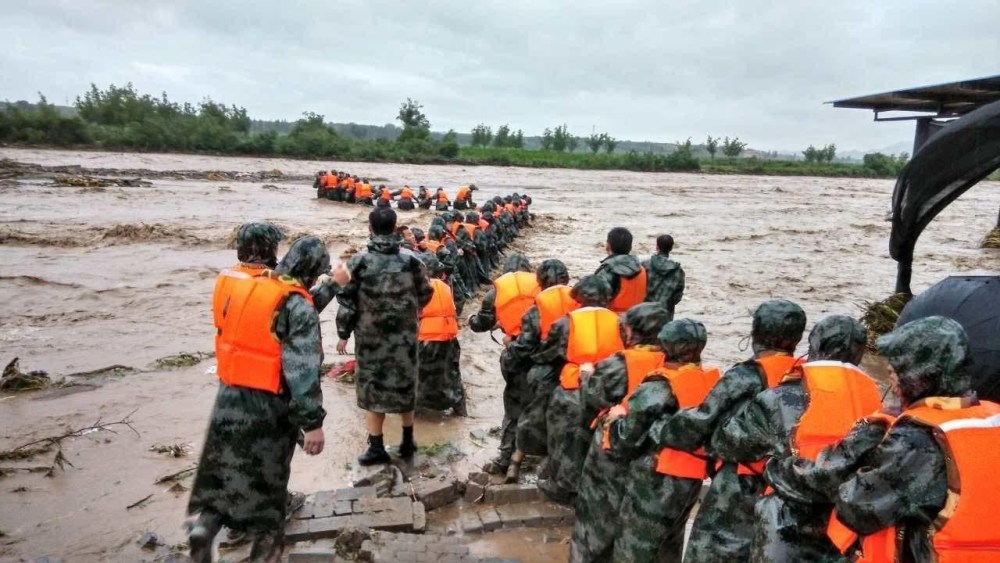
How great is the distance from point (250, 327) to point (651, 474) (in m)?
2.02

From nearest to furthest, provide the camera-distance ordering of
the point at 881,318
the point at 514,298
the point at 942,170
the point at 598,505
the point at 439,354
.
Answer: the point at 598,505 → the point at 514,298 → the point at 942,170 → the point at 439,354 → the point at 881,318

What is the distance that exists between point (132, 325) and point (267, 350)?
6997 mm

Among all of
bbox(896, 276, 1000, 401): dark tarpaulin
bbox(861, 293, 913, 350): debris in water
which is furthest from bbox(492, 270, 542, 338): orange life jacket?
bbox(861, 293, 913, 350): debris in water

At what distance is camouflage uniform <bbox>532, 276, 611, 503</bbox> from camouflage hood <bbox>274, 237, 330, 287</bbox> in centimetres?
147

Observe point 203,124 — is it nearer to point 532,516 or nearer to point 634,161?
point 634,161

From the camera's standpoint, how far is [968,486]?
1.81 m

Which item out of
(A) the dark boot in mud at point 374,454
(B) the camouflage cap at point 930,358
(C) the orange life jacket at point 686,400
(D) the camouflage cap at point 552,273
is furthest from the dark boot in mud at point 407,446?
(B) the camouflage cap at point 930,358

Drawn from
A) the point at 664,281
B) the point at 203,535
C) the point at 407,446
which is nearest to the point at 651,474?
the point at 203,535

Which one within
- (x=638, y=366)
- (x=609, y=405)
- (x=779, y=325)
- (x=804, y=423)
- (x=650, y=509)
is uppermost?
(x=779, y=325)

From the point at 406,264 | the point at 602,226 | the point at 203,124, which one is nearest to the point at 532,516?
the point at 406,264

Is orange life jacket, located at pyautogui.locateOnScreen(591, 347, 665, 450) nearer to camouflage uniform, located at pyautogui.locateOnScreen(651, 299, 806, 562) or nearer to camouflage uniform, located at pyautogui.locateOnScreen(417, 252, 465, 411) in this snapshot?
camouflage uniform, located at pyautogui.locateOnScreen(651, 299, 806, 562)

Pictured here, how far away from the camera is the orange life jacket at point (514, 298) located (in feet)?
15.9

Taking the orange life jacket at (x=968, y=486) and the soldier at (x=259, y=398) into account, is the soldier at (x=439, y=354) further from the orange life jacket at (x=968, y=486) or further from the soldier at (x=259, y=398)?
the orange life jacket at (x=968, y=486)

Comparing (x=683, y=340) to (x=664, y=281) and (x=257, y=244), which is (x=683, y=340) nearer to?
(x=257, y=244)
